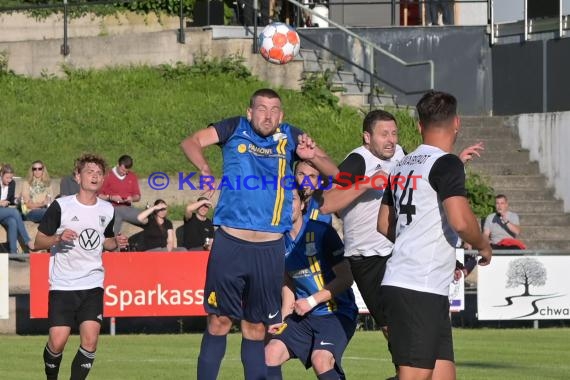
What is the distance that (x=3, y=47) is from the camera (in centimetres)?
2645

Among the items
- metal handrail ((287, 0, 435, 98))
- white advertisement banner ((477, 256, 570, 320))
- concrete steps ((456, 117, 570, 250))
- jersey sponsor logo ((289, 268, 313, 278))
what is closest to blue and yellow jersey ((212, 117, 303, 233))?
jersey sponsor logo ((289, 268, 313, 278))

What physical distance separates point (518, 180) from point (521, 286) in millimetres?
5295

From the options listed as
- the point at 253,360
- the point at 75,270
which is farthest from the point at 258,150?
the point at 75,270

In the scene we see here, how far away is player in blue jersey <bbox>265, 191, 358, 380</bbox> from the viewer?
34.0 feet

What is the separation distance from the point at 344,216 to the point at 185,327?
9.35 meters

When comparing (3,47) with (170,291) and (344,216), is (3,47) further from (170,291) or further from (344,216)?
(344,216)

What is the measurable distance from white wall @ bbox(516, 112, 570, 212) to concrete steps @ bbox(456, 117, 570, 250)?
0.44ft

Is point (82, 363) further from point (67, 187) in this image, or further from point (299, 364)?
point (67, 187)

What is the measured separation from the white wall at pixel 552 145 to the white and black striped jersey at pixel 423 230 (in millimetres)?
16668

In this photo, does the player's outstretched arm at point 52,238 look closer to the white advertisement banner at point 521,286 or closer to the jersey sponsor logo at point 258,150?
the jersey sponsor logo at point 258,150

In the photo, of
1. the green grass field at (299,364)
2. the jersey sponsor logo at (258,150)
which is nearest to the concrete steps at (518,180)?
the green grass field at (299,364)

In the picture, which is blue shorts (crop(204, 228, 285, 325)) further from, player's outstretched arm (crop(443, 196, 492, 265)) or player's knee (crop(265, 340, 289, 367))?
player's outstretched arm (crop(443, 196, 492, 265))

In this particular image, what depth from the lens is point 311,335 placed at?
1052cm

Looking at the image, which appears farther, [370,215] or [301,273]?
[301,273]
